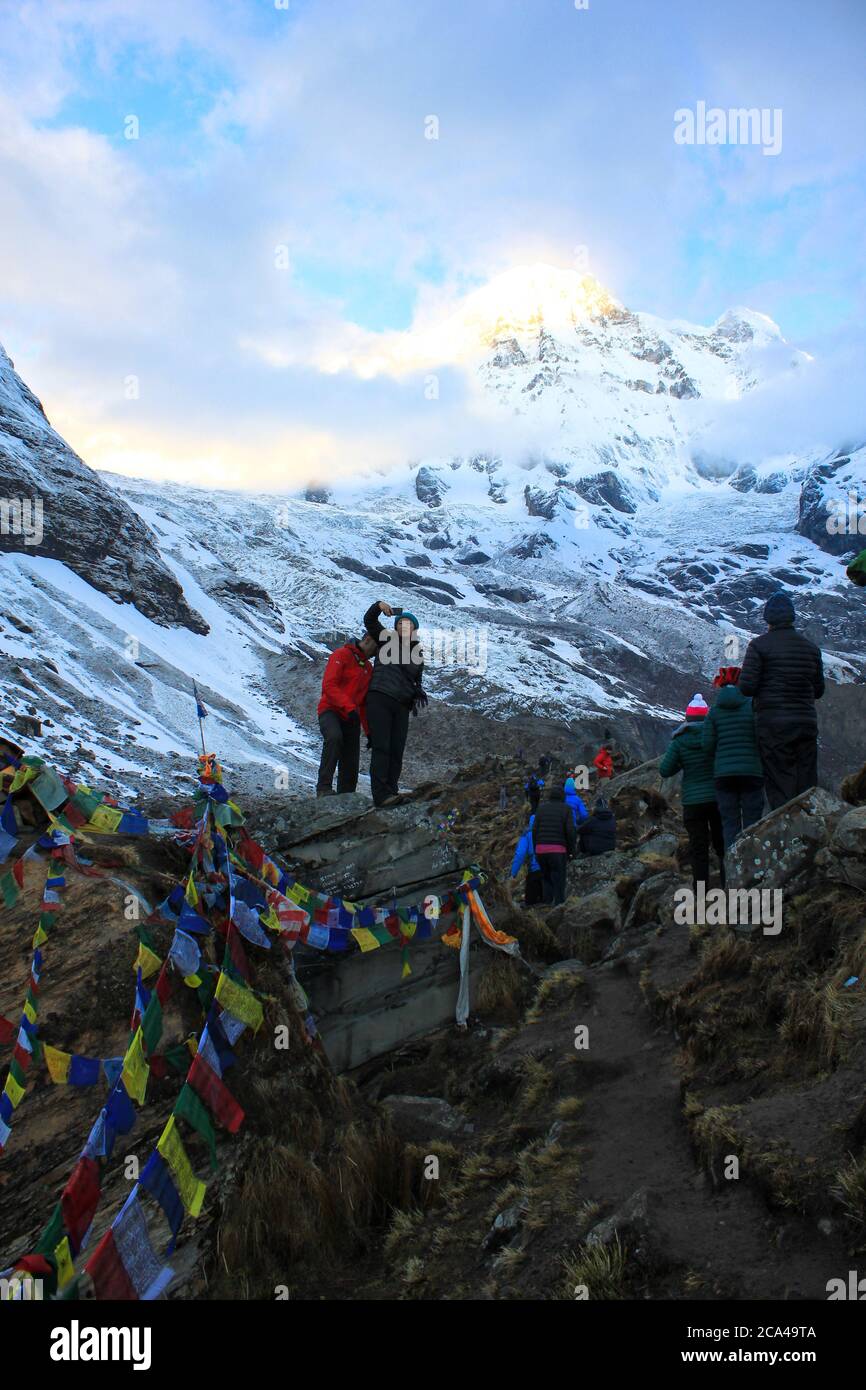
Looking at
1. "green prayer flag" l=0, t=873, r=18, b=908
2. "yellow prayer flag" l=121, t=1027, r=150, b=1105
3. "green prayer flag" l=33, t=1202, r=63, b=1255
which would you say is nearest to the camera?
"green prayer flag" l=33, t=1202, r=63, b=1255

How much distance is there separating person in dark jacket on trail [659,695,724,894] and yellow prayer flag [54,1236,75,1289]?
7866 millimetres

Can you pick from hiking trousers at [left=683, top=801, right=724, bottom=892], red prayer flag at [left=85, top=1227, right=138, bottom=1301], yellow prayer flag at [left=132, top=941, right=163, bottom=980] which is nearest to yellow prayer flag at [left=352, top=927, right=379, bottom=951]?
yellow prayer flag at [left=132, top=941, right=163, bottom=980]

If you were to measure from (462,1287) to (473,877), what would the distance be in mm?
4841

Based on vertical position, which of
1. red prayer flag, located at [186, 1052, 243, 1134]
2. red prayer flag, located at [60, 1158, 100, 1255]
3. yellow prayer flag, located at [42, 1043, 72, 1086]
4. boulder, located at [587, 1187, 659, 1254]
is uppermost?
yellow prayer flag, located at [42, 1043, 72, 1086]

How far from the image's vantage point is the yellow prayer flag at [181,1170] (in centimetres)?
504

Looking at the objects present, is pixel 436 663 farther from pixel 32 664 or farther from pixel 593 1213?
pixel 593 1213

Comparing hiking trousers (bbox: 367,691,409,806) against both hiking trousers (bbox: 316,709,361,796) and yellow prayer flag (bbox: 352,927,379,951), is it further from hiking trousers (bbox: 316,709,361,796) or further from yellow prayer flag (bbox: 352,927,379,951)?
yellow prayer flag (bbox: 352,927,379,951)

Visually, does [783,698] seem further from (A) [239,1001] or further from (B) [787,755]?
(A) [239,1001]

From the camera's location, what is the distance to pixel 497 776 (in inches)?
1254

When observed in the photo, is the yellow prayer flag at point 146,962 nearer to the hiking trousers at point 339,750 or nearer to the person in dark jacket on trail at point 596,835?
the hiking trousers at point 339,750

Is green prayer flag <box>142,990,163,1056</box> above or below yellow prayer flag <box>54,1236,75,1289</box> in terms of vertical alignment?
above

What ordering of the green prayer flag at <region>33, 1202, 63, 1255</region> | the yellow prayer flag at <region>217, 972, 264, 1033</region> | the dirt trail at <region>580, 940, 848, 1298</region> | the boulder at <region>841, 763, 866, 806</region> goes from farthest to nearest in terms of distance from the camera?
the boulder at <region>841, 763, 866, 806</region>
the yellow prayer flag at <region>217, 972, 264, 1033</region>
the green prayer flag at <region>33, 1202, 63, 1255</region>
the dirt trail at <region>580, 940, 848, 1298</region>

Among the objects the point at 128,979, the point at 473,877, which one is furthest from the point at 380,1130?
the point at 473,877

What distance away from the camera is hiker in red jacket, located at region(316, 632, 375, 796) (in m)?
11.9
